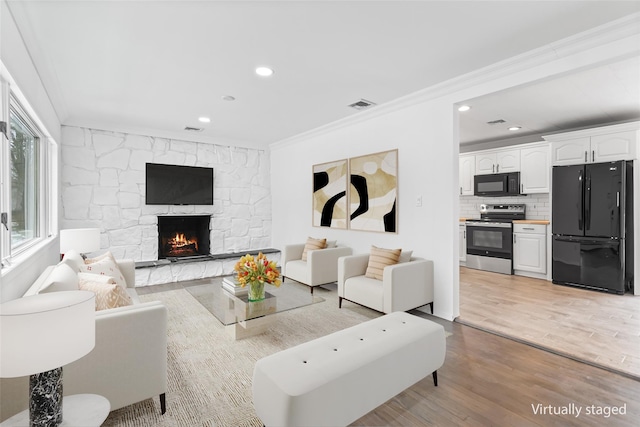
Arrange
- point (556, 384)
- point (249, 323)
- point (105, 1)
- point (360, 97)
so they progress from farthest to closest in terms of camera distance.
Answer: point (360, 97) → point (249, 323) → point (556, 384) → point (105, 1)

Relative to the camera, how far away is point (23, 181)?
3.19 meters

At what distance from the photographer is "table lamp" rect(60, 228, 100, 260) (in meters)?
3.50

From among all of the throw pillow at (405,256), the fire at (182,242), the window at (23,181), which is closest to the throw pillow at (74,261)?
the window at (23,181)

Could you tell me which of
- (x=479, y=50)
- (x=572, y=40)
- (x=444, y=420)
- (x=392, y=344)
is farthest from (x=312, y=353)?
(x=572, y=40)

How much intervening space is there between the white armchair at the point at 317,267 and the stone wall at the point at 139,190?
167 cm

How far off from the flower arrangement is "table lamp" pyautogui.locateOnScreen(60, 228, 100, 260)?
5.99 feet

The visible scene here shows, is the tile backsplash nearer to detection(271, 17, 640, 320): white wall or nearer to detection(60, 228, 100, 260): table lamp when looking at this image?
detection(271, 17, 640, 320): white wall

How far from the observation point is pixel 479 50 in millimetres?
2768

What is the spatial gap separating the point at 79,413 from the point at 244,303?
5.40ft

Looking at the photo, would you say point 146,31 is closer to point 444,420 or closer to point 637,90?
point 444,420

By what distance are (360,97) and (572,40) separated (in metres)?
2.03

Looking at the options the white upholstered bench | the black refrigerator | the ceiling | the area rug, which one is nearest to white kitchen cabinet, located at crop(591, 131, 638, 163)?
the black refrigerator

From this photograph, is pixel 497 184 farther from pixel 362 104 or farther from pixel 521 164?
pixel 362 104

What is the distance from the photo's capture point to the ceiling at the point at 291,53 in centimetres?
222
